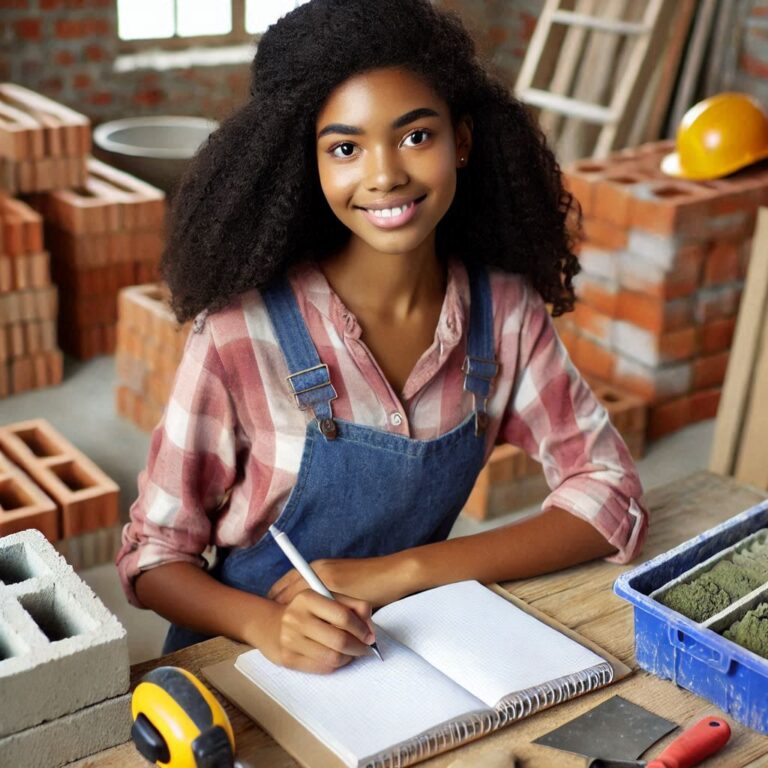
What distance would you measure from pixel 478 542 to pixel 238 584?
399 millimetres

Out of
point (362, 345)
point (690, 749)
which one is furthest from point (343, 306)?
point (690, 749)

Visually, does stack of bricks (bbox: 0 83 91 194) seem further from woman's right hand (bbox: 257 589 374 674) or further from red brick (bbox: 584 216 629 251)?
woman's right hand (bbox: 257 589 374 674)

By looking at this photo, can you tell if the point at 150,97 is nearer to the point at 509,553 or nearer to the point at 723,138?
the point at 723,138

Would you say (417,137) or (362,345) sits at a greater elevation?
(417,137)

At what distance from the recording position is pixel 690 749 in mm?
1190

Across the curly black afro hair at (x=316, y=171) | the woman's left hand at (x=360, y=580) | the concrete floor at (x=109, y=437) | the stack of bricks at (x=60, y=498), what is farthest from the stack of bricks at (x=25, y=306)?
the woman's left hand at (x=360, y=580)

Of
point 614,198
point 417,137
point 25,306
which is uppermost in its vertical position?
point 417,137

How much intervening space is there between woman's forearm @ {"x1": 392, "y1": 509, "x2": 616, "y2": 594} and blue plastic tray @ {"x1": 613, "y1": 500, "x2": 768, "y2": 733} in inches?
8.5

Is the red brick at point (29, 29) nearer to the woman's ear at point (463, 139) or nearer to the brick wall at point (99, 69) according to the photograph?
the brick wall at point (99, 69)

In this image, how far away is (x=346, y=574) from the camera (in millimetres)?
1551

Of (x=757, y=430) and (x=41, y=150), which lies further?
(x=41, y=150)

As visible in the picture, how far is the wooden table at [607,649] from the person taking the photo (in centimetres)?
121

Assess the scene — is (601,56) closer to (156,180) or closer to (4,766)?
(156,180)

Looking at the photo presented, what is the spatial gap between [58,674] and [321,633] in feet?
0.98
